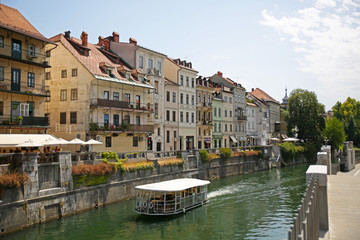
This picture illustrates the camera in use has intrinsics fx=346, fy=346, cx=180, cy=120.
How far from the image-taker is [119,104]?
39.9 meters

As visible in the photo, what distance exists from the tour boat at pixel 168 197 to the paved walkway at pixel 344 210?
32.8 feet

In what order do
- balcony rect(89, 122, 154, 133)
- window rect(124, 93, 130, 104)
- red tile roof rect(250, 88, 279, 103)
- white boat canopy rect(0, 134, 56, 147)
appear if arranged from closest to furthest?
white boat canopy rect(0, 134, 56, 147), balcony rect(89, 122, 154, 133), window rect(124, 93, 130, 104), red tile roof rect(250, 88, 279, 103)

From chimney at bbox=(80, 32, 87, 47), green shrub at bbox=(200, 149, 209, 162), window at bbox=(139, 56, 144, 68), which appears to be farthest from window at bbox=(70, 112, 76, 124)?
green shrub at bbox=(200, 149, 209, 162)

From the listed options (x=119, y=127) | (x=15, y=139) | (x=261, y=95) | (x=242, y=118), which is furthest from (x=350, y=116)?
(x=15, y=139)

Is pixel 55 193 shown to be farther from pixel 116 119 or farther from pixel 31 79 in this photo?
pixel 116 119

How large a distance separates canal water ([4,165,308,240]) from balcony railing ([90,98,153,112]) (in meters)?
12.2

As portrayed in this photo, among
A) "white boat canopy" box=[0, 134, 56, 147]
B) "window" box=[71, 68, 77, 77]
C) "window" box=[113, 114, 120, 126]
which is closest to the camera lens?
"white boat canopy" box=[0, 134, 56, 147]

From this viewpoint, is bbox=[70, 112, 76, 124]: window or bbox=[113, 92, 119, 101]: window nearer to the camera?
bbox=[70, 112, 76, 124]: window

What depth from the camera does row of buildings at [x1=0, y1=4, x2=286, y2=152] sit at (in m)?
31.2

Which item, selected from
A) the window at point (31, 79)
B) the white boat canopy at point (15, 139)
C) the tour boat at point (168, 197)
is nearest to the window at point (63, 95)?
the window at point (31, 79)

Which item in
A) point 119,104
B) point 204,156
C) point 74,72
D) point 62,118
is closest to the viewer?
point 74,72

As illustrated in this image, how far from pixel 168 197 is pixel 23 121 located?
50.0 ft

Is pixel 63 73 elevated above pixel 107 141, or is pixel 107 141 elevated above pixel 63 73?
pixel 63 73

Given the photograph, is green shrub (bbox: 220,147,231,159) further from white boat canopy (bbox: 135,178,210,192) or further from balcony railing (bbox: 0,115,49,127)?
balcony railing (bbox: 0,115,49,127)
